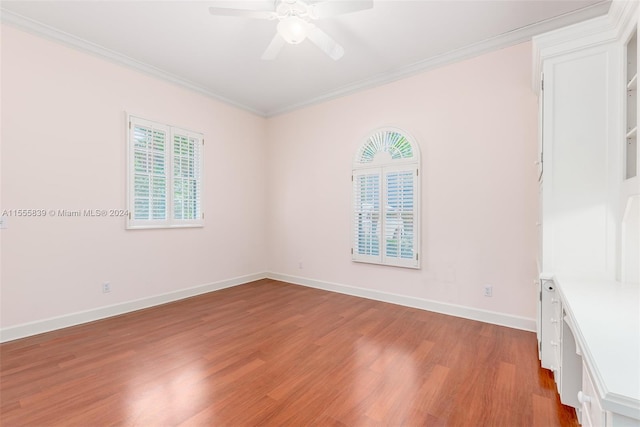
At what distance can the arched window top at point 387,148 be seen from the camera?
11.7 ft

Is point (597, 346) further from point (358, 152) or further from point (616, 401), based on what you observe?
point (358, 152)

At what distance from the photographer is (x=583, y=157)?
193 cm

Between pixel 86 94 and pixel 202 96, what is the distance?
1447 mm

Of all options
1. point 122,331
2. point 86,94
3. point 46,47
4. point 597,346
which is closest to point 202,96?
point 86,94

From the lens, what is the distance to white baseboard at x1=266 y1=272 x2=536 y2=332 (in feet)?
9.46

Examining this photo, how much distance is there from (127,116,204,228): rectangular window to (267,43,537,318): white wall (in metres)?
1.83

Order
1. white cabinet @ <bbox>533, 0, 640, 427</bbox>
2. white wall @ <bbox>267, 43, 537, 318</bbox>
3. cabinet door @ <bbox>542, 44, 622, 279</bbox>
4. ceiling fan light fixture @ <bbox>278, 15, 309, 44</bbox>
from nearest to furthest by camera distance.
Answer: white cabinet @ <bbox>533, 0, 640, 427</bbox> → cabinet door @ <bbox>542, 44, 622, 279</bbox> → ceiling fan light fixture @ <bbox>278, 15, 309, 44</bbox> → white wall @ <bbox>267, 43, 537, 318</bbox>

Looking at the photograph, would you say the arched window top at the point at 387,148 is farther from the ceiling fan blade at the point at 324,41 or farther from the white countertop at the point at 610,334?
the white countertop at the point at 610,334

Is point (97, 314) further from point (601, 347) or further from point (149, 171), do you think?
point (601, 347)

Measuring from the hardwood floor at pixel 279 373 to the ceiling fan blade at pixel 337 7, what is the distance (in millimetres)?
2750

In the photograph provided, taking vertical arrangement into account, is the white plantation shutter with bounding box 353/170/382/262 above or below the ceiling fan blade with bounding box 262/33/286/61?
below

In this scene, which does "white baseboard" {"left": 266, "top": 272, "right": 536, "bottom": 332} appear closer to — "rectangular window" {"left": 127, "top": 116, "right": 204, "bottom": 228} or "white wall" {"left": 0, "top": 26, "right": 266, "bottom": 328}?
"white wall" {"left": 0, "top": 26, "right": 266, "bottom": 328}

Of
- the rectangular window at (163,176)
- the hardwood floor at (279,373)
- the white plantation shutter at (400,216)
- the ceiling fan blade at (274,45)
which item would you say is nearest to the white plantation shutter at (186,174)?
the rectangular window at (163,176)

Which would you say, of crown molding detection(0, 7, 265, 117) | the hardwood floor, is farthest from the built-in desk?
crown molding detection(0, 7, 265, 117)
